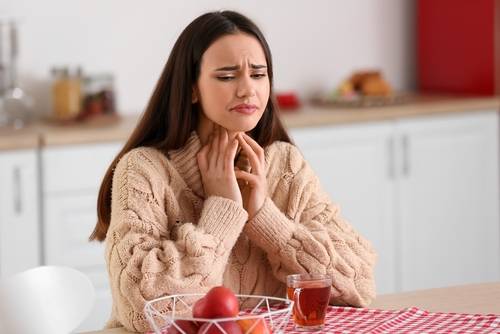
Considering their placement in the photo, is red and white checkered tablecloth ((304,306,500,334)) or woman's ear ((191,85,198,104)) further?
woman's ear ((191,85,198,104))

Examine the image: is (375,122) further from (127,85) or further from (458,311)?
(458,311)

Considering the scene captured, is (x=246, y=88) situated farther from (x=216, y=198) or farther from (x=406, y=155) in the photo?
(x=406, y=155)

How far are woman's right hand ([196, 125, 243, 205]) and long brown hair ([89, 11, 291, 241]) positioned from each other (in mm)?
53

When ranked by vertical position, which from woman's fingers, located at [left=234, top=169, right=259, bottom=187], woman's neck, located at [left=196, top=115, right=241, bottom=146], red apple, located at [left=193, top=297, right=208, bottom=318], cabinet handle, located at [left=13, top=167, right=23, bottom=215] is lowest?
cabinet handle, located at [left=13, top=167, right=23, bottom=215]

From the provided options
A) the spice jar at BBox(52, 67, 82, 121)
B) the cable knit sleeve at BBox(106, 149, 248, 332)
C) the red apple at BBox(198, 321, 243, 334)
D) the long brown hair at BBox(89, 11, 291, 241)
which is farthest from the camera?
the spice jar at BBox(52, 67, 82, 121)

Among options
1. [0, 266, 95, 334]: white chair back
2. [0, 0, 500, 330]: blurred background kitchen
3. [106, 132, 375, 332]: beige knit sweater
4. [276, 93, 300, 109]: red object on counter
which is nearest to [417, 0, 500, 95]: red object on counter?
[0, 0, 500, 330]: blurred background kitchen

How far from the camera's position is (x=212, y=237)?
6.69 feet

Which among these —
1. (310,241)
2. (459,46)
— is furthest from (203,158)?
(459,46)

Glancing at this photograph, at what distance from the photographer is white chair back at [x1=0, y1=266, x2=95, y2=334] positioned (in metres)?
1.81

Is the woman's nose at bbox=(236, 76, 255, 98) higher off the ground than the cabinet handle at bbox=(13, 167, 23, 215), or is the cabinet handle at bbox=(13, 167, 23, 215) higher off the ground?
the woman's nose at bbox=(236, 76, 255, 98)

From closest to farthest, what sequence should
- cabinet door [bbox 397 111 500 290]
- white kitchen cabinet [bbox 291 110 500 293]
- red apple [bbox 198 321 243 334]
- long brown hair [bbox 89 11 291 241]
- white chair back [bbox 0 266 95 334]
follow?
1. red apple [bbox 198 321 243 334]
2. white chair back [bbox 0 266 95 334]
3. long brown hair [bbox 89 11 291 241]
4. white kitchen cabinet [bbox 291 110 500 293]
5. cabinet door [bbox 397 111 500 290]

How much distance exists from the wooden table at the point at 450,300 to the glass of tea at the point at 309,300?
22cm

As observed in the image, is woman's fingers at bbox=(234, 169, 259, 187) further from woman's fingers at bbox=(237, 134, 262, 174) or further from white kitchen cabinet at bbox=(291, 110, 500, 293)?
white kitchen cabinet at bbox=(291, 110, 500, 293)

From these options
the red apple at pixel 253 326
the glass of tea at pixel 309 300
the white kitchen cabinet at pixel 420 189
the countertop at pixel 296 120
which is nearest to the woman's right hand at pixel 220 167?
the glass of tea at pixel 309 300
